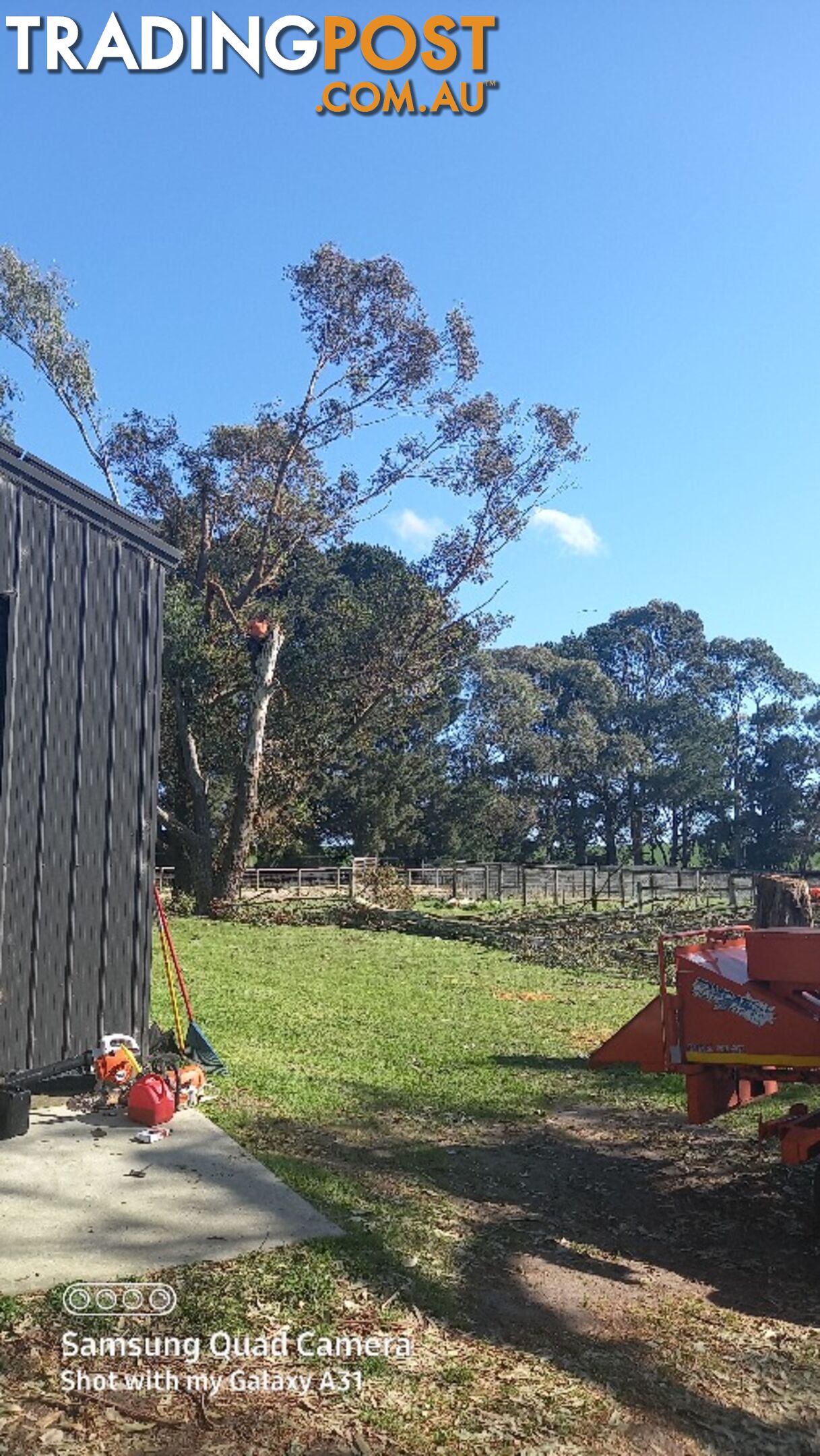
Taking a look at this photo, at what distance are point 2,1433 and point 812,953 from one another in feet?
13.7

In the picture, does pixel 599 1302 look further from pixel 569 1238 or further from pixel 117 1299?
pixel 117 1299

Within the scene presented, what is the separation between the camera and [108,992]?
746 cm

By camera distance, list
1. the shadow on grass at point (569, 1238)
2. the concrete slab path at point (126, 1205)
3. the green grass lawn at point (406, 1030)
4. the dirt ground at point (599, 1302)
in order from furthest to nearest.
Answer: the green grass lawn at point (406, 1030) < the concrete slab path at point (126, 1205) < the shadow on grass at point (569, 1238) < the dirt ground at point (599, 1302)

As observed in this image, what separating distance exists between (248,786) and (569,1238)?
24214 mm

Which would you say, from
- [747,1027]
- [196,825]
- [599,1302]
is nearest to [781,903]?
[747,1027]

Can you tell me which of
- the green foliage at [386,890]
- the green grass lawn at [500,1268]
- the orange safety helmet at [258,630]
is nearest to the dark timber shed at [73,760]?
the green grass lawn at [500,1268]

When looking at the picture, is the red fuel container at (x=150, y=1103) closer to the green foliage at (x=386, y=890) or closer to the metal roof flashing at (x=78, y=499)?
the metal roof flashing at (x=78, y=499)

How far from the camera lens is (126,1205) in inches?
209

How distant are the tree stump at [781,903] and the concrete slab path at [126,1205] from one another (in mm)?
7428

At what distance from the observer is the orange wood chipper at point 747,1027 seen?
562cm

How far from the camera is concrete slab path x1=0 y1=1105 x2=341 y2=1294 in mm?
4695

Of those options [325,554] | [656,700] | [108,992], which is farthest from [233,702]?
[656,700]

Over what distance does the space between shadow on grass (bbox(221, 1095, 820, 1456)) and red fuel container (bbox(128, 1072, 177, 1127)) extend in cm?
51

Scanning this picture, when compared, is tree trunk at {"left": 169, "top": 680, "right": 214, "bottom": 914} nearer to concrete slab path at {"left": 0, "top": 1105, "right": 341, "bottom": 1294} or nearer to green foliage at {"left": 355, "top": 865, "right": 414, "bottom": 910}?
green foliage at {"left": 355, "top": 865, "right": 414, "bottom": 910}
